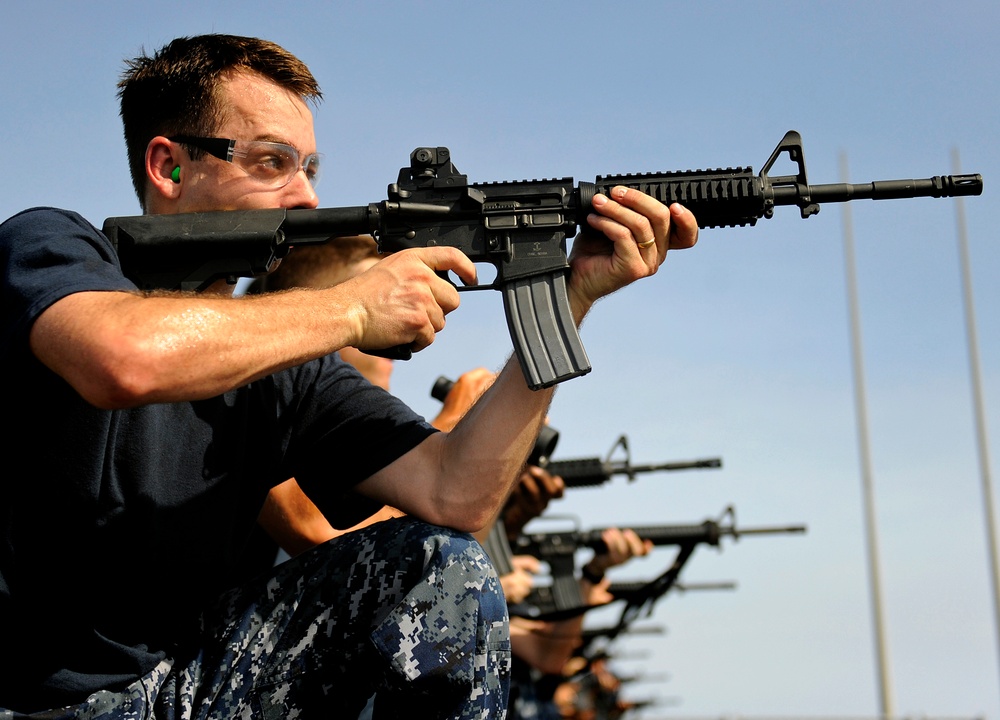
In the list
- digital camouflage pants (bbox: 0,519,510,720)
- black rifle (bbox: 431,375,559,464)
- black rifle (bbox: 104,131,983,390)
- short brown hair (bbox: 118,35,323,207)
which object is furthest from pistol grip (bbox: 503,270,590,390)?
black rifle (bbox: 431,375,559,464)

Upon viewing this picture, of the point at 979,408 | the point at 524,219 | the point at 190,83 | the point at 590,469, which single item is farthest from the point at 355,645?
the point at 979,408

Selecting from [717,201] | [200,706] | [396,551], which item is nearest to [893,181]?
[717,201]

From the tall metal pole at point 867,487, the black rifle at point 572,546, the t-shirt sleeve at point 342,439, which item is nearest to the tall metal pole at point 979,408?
the tall metal pole at point 867,487

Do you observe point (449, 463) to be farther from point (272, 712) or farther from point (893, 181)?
point (893, 181)

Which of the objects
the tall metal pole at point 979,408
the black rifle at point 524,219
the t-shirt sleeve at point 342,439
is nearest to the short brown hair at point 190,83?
the black rifle at point 524,219

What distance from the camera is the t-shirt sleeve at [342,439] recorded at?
351cm

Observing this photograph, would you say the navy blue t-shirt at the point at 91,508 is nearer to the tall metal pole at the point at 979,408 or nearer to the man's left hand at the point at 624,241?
the man's left hand at the point at 624,241

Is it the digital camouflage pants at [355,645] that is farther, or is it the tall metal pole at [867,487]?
the tall metal pole at [867,487]

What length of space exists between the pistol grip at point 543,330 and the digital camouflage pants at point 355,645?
2.09 ft

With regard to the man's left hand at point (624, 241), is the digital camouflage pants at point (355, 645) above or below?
below

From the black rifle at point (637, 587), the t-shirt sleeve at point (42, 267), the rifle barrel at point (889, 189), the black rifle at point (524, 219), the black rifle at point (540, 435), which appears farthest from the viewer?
the black rifle at point (637, 587)

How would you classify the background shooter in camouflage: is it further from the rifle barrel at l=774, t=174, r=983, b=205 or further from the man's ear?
the rifle barrel at l=774, t=174, r=983, b=205

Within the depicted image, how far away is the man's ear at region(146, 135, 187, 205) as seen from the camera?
378 cm

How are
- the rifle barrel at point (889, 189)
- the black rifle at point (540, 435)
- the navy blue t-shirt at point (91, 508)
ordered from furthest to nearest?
the black rifle at point (540, 435)
the rifle barrel at point (889, 189)
the navy blue t-shirt at point (91, 508)
